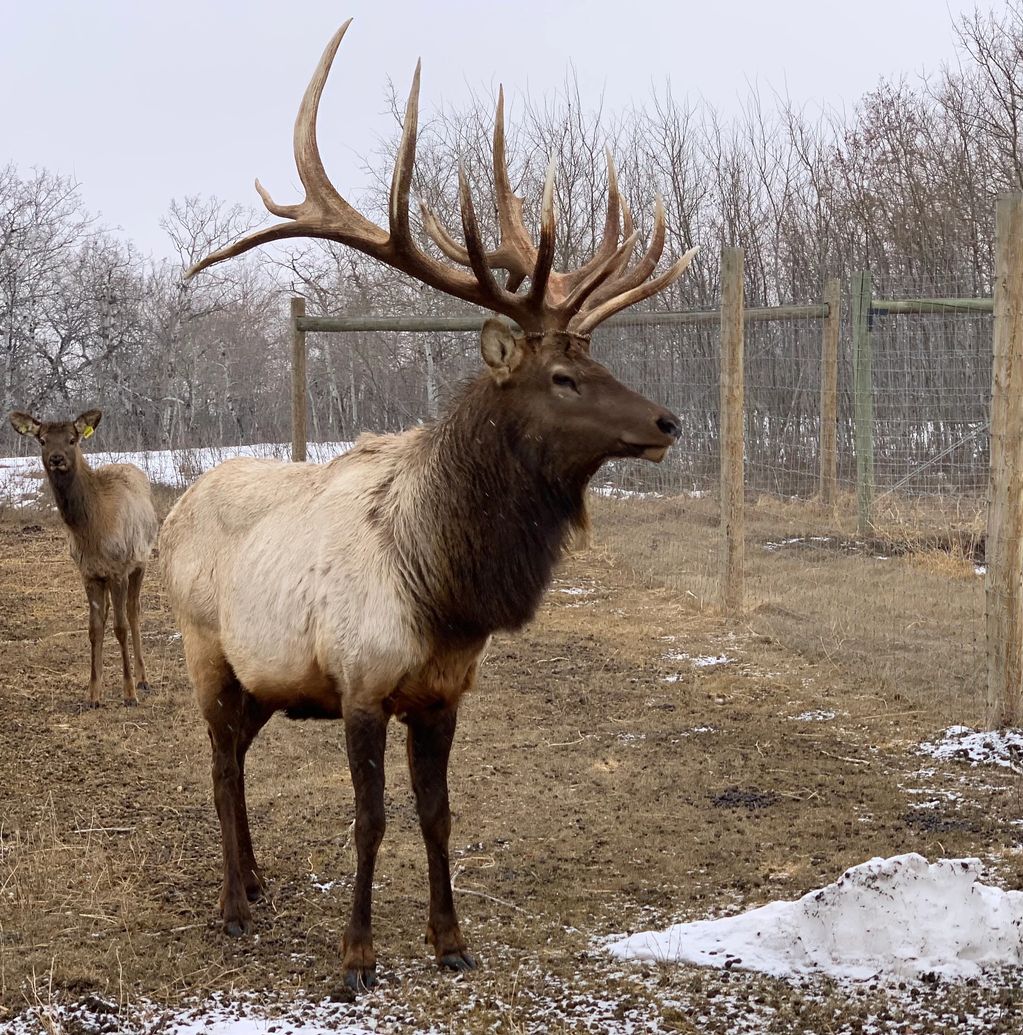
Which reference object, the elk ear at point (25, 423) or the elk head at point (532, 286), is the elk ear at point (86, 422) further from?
the elk head at point (532, 286)

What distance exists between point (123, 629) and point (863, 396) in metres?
7.30

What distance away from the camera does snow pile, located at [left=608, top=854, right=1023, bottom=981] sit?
3.91 m

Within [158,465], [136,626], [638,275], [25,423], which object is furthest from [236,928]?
[158,465]

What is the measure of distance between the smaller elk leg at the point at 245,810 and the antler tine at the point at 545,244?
1938 millimetres

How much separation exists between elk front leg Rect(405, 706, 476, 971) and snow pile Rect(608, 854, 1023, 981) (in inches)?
24.4

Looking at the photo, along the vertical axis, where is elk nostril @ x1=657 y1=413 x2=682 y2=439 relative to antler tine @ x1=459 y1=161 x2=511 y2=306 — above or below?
below

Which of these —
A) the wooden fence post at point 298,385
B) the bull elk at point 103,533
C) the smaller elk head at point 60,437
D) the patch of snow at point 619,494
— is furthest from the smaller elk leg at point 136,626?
the patch of snow at point 619,494

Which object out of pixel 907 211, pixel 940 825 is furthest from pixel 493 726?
pixel 907 211

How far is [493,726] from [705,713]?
1.28 meters

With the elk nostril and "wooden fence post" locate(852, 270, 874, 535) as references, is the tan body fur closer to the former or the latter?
the elk nostril

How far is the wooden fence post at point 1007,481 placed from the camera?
634cm

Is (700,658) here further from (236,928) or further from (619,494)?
(236,928)

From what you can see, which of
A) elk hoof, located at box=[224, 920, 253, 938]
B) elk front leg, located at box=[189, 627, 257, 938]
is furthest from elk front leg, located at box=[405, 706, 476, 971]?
elk front leg, located at box=[189, 627, 257, 938]

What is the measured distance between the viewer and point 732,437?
9.76 metres
